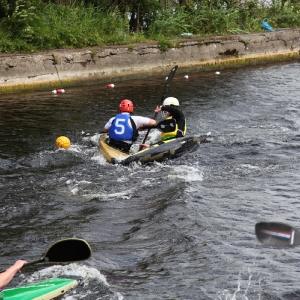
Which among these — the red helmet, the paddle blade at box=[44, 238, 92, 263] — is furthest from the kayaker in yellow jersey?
the paddle blade at box=[44, 238, 92, 263]

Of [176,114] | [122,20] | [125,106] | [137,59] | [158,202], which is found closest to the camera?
[158,202]

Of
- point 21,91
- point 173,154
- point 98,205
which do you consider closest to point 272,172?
point 173,154

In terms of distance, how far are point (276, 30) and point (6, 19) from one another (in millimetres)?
11149

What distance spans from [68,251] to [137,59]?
15.1m

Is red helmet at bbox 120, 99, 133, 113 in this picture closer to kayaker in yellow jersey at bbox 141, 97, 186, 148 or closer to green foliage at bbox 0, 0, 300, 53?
kayaker in yellow jersey at bbox 141, 97, 186, 148

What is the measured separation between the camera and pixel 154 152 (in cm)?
1153

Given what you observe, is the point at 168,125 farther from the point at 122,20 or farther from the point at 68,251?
the point at 122,20

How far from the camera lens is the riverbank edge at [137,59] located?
18.2m

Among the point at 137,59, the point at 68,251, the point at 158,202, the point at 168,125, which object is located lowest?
the point at 158,202

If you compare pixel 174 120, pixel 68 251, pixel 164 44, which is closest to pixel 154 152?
pixel 174 120

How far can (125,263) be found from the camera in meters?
7.48

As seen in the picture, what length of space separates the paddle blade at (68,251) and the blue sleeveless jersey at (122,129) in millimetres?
6187

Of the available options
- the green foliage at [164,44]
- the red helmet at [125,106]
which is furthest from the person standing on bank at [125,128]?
the green foliage at [164,44]

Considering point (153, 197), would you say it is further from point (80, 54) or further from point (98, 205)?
point (80, 54)
